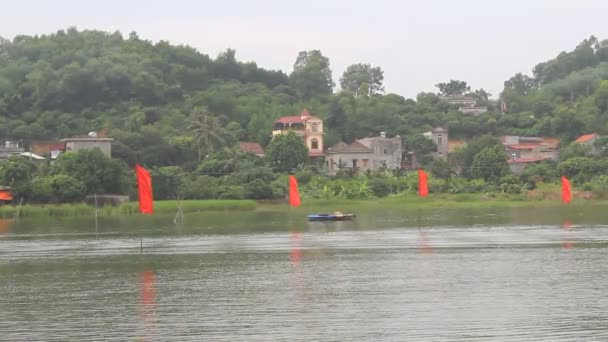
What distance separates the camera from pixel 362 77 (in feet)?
556

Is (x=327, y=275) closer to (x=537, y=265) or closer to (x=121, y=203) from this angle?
(x=537, y=265)

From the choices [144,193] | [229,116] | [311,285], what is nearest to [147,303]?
[311,285]

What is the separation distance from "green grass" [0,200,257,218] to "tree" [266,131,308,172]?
18835 mm

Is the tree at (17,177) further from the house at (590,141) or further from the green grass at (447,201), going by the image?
the house at (590,141)

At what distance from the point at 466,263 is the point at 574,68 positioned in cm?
15357

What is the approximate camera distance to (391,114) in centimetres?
12350

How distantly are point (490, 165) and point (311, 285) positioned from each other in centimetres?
6359

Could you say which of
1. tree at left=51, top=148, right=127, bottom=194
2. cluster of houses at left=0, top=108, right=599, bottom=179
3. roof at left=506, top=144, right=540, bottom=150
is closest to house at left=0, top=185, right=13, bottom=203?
tree at left=51, top=148, right=127, bottom=194

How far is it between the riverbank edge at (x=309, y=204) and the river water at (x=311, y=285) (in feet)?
56.7

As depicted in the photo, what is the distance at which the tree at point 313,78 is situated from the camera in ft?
497

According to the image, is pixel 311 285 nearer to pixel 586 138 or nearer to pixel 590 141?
pixel 590 141

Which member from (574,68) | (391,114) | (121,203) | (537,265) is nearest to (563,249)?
(537,265)

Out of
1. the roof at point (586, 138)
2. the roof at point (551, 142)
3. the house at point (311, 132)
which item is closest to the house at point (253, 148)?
the house at point (311, 132)

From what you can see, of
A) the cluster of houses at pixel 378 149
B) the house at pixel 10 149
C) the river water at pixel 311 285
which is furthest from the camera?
the cluster of houses at pixel 378 149
